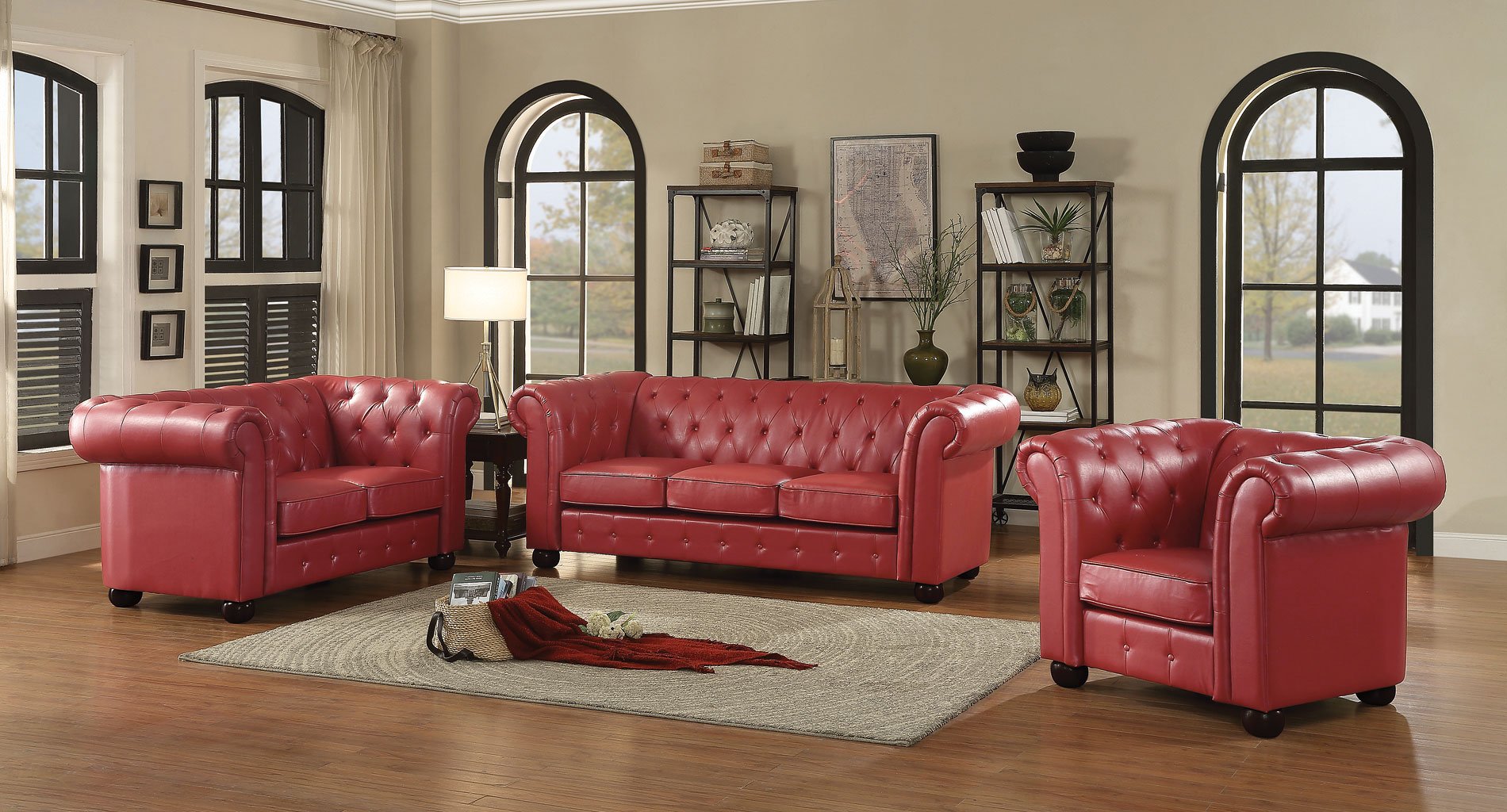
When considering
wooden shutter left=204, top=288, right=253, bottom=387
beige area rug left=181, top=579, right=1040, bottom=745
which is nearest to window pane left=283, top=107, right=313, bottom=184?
wooden shutter left=204, top=288, right=253, bottom=387

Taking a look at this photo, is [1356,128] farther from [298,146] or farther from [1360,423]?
[298,146]

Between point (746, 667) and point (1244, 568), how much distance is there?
1743 millimetres

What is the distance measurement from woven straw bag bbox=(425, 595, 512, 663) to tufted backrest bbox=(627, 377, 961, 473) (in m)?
2.15

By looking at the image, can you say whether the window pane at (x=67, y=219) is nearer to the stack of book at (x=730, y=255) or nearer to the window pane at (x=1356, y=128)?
the stack of book at (x=730, y=255)

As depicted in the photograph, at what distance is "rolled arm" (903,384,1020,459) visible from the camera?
620 cm

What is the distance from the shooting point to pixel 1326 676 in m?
4.58

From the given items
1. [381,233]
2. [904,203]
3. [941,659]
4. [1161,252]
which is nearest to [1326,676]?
[941,659]

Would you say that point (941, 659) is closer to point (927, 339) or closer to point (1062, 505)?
point (1062, 505)

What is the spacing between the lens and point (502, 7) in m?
9.15

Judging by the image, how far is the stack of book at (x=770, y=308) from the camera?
838 centimetres

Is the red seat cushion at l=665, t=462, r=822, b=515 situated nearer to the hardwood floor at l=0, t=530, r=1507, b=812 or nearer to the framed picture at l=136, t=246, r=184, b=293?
the hardwood floor at l=0, t=530, r=1507, b=812

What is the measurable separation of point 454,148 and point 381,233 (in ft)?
2.66

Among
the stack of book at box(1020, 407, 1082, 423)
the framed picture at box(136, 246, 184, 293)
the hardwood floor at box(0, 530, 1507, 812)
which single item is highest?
the framed picture at box(136, 246, 184, 293)

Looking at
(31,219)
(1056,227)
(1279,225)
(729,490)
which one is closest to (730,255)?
(1056,227)
